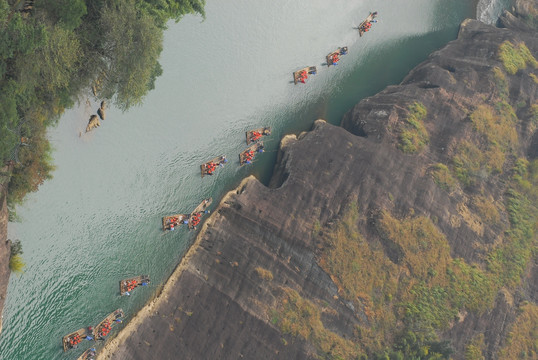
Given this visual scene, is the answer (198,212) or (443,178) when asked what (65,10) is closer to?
(198,212)

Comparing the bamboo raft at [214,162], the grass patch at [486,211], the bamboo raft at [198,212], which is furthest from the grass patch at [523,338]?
the bamboo raft at [214,162]

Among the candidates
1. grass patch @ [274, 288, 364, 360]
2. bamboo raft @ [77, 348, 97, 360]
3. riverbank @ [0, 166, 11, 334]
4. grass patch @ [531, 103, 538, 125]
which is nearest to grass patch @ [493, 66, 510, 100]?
grass patch @ [531, 103, 538, 125]

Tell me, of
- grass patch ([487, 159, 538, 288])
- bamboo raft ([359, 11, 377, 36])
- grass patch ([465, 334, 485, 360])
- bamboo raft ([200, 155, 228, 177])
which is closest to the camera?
grass patch ([465, 334, 485, 360])

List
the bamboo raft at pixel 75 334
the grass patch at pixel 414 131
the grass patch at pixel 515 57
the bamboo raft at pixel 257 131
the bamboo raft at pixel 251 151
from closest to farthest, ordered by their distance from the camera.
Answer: the bamboo raft at pixel 75 334
the bamboo raft at pixel 251 151
the bamboo raft at pixel 257 131
the grass patch at pixel 414 131
the grass patch at pixel 515 57

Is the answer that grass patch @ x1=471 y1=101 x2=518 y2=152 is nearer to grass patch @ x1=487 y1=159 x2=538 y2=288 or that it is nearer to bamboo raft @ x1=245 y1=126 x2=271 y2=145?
grass patch @ x1=487 y1=159 x2=538 y2=288

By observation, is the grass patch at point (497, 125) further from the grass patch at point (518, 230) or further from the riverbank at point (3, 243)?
the riverbank at point (3, 243)

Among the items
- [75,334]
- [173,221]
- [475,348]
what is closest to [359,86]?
[173,221]

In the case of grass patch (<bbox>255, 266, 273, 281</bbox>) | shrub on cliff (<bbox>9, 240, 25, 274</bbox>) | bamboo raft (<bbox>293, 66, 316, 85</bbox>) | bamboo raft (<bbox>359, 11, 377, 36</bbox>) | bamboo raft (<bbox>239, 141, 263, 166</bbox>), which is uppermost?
bamboo raft (<bbox>359, 11, 377, 36</bbox>)
